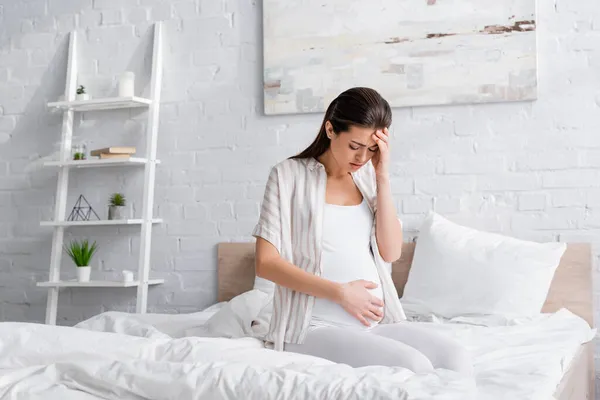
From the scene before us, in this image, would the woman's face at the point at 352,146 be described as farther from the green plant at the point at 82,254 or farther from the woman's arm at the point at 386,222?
the green plant at the point at 82,254

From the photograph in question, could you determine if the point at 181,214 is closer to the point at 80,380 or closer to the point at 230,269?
the point at 230,269

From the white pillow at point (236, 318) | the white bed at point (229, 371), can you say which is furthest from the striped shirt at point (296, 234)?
the white pillow at point (236, 318)

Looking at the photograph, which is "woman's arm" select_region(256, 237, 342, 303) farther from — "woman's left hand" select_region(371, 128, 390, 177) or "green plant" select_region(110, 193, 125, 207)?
"green plant" select_region(110, 193, 125, 207)

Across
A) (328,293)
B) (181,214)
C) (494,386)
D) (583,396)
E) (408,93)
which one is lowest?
(583,396)

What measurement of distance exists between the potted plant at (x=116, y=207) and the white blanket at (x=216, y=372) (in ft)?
6.41

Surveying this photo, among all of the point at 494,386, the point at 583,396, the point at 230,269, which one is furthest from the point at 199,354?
the point at 230,269

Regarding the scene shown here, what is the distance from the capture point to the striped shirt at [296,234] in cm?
202

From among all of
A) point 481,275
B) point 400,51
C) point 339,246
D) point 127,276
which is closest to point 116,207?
point 127,276

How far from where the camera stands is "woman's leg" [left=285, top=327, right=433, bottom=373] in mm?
1801

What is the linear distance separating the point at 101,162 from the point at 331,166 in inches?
74.9

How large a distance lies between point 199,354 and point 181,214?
216cm

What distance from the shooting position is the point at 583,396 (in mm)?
2719

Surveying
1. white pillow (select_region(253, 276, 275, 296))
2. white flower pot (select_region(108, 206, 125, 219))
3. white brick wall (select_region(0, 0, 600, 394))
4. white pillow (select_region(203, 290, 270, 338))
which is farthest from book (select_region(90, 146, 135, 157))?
white pillow (select_region(203, 290, 270, 338))

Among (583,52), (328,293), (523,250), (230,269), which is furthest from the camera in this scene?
(230,269)
